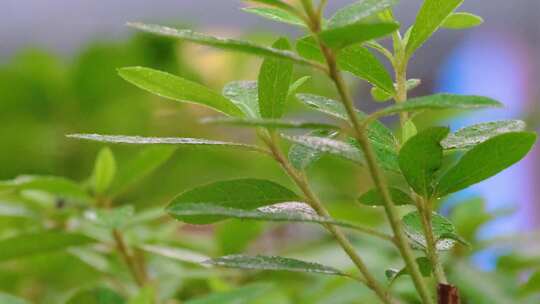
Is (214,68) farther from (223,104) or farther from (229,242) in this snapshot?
(223,104)

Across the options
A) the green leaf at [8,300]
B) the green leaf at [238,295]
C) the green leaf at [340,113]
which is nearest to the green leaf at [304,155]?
the green leaf at [340,113]

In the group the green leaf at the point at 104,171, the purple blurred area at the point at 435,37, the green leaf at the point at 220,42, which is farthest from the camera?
the purple blurred area at the point at 435,37

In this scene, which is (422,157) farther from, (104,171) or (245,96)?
(104,171)

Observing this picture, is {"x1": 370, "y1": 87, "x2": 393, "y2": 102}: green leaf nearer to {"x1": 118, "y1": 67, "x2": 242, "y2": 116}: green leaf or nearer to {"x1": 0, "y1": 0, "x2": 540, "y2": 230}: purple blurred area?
{"x1": 118, "y1": 67, "x2": 242, "y2": 116}: green leaf

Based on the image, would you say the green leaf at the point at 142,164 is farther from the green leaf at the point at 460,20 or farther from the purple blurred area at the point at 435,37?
the purple blurred area at the point at 435,37

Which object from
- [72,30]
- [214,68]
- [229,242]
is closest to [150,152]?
[229,242]

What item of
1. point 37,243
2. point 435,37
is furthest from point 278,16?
point 435,37

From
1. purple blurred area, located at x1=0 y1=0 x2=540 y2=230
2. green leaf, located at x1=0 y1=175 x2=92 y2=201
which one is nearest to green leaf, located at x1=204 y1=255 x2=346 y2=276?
green leaf, located at x1=0 y1=175 x2=92 y2=201
